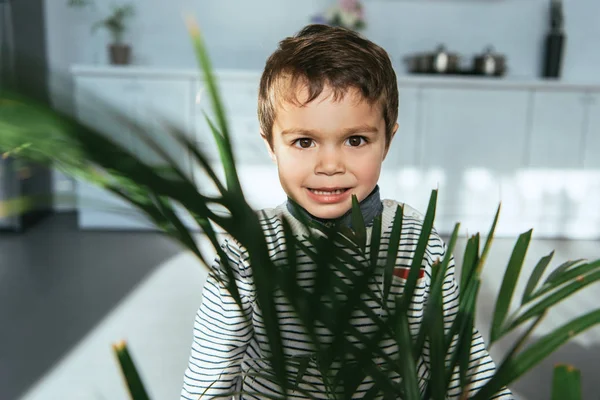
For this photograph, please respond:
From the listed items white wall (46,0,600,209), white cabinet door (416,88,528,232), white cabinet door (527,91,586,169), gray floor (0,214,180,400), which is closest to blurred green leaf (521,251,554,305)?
gray floor (0,214,180,400)

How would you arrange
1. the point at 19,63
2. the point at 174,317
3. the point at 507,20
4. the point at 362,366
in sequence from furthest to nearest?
the point at 507,20 → the point at 174,317 → the point at 362,366 → the point at 19,63

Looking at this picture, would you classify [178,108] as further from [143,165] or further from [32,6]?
[143,165]

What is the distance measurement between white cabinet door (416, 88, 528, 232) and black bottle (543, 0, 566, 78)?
20.6 inches

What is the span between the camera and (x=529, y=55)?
4301 mm

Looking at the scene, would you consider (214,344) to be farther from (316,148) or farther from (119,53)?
(119,53)

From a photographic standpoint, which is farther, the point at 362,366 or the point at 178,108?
the point at 178,108

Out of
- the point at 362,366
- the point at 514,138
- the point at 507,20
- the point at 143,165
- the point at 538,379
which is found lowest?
the point at 538,379

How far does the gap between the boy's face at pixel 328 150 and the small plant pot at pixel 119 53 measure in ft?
11.3

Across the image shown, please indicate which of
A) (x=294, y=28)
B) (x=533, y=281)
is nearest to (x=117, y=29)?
(x=294, y=28)

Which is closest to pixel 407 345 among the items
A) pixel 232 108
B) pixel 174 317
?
pixel 174 317

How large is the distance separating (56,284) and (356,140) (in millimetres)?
2414

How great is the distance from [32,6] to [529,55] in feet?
11.0

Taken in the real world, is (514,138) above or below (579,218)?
above

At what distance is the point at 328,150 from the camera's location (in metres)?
0.72
